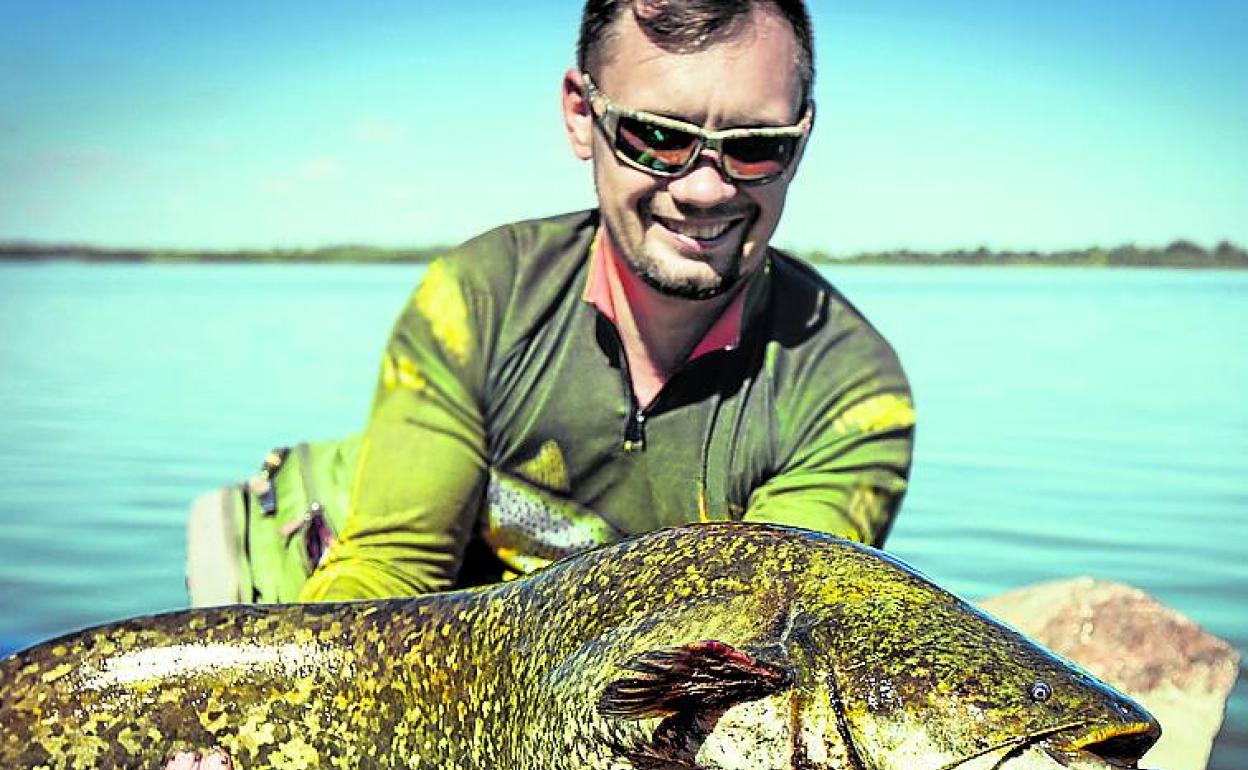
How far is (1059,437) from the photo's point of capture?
17.8 meters

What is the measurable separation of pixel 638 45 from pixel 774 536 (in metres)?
1.80

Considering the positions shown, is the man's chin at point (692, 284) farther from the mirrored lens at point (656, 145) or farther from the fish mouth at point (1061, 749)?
the fish mouth at point (1061, 749)

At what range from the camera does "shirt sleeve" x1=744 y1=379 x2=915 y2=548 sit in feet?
13.3

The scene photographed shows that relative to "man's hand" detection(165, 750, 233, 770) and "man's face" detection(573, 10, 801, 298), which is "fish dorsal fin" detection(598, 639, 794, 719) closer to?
"man's hand" detection(165, 750, 233, 770)

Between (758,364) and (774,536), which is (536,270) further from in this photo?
(774,536)

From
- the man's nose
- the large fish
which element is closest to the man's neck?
the man's nose

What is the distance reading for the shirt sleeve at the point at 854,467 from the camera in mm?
4055

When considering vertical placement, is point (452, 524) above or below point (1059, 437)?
above

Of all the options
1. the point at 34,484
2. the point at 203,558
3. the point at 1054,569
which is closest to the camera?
the point at 203,558

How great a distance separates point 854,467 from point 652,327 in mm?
678

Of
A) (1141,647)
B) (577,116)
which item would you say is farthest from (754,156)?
(1141,647)

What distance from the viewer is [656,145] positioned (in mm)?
4004

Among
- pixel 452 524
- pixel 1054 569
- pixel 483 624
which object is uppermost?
pixel 483 624


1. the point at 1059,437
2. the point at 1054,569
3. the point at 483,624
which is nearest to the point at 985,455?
the point at 1059,437
